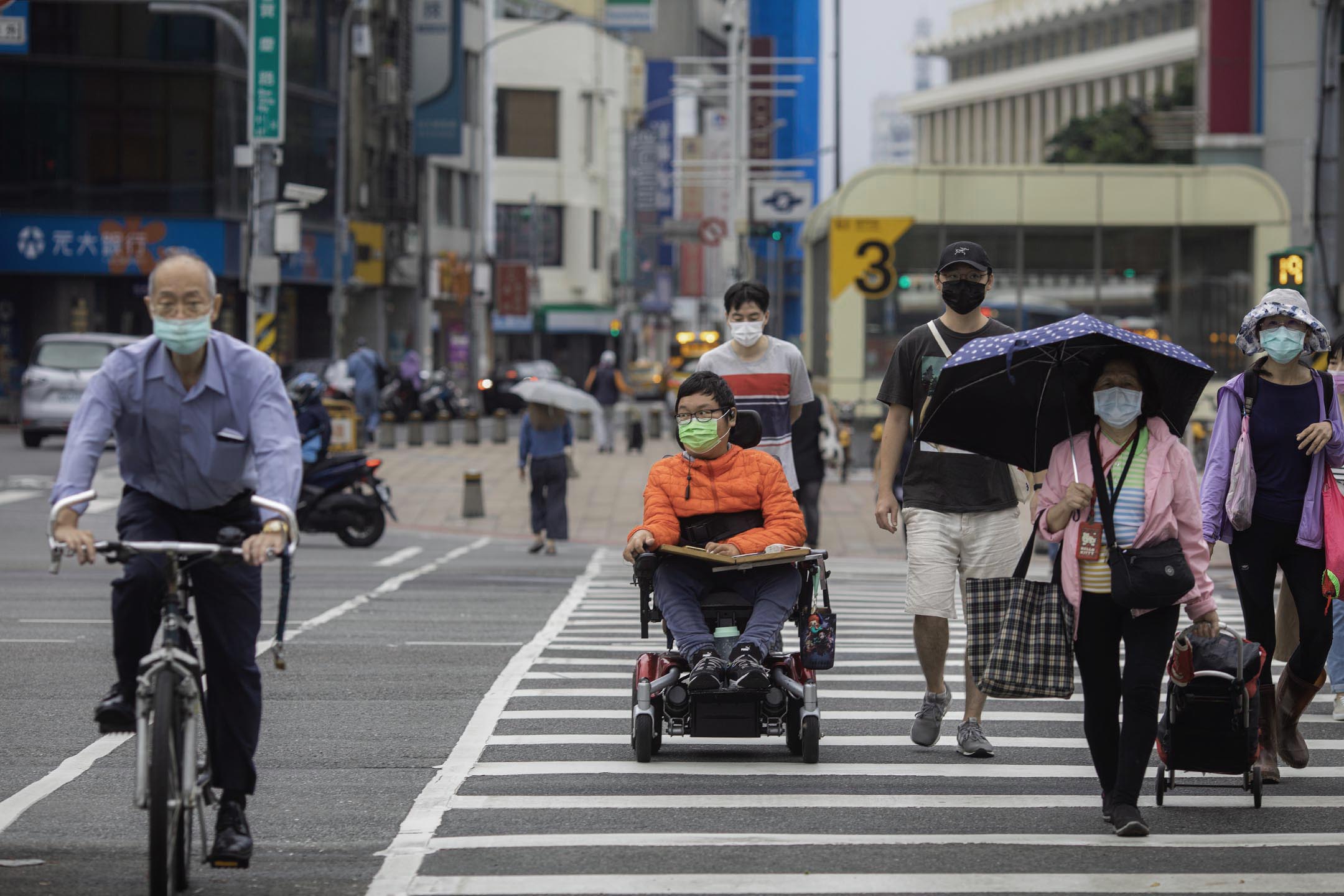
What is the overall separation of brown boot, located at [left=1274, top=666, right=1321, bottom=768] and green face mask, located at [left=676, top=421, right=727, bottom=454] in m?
2.37

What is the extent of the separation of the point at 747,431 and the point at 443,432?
34.4m

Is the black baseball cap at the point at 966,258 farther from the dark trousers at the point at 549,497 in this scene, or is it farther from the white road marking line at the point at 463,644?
the dark trousers at the point at 549,497

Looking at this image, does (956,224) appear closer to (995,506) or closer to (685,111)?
(995,506)

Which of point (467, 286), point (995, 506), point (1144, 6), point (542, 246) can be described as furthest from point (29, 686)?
point (1144, 6)

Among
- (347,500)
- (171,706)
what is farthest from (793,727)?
(347,500)

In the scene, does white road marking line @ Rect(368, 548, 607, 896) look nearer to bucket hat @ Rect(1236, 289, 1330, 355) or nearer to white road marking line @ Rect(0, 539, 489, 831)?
white road marking line @ Rect(0, 539, 489, 831)

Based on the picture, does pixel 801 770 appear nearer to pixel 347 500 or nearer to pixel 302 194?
pixel 347 500

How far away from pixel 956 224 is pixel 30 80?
23470mm

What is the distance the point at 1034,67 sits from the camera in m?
156

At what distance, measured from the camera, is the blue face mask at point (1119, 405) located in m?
6.57

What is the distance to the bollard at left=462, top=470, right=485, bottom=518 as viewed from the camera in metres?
24.8

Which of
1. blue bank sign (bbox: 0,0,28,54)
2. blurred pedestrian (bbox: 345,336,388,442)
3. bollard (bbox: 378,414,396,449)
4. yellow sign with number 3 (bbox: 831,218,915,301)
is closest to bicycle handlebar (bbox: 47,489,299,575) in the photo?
blue bank sign (bbox: 0,0,28,54)

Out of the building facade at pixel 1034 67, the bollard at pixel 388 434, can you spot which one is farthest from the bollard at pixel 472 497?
the building facade at pixel 1034 67

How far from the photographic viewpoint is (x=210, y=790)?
5930 mm
